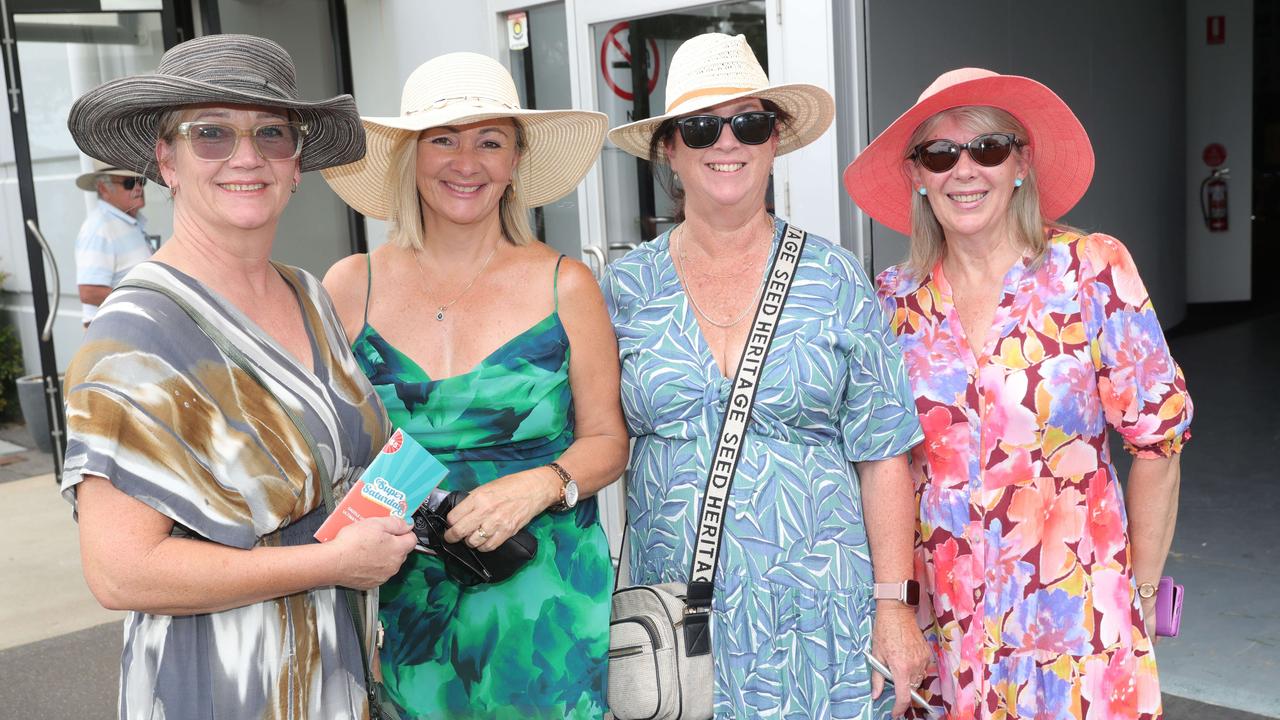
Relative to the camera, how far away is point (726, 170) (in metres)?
2.40

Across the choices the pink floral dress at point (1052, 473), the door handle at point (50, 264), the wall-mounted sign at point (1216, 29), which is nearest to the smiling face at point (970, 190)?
the pink floral dress at point (1052, 473)

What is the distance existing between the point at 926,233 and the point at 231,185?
1528 millimetres

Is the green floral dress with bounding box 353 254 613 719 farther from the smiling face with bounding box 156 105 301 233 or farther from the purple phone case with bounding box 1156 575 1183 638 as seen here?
the purple phone case with bounding box 1156 575 1183 638

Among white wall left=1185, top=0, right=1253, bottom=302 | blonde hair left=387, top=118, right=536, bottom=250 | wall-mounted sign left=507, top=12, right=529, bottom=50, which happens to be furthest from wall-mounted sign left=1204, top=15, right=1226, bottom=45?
blonde hair left=387, top=118, right=536, bottom=250

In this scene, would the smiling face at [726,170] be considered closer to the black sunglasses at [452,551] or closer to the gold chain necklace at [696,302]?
the gold chain necklace at [696,302]

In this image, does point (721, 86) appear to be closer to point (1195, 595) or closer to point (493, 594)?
point (493, 594)

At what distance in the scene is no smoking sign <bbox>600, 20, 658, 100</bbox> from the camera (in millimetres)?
4945

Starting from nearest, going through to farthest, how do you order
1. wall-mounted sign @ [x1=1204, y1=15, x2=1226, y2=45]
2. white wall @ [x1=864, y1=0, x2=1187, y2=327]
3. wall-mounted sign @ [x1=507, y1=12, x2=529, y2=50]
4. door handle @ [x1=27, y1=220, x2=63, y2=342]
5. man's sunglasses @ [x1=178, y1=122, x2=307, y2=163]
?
man's sunglasses @ [x1=178, y1=122, x2=307, y2=163] → white wall @ [x1=864, y1=0, x2=1187, y2=327] → wall-mounted sign @ [x1=507, y1=12, x2=529, y2=50] → door handle @ [x1=27, y1=220, x2=63, y2=342] → wall-mounted sign @ [x1=1204, y1=15, x2=1226, y2=45]

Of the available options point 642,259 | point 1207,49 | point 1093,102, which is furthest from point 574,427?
point 1207,49

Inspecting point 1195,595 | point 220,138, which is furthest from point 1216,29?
point 220,138

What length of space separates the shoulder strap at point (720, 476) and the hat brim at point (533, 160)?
0.70 m

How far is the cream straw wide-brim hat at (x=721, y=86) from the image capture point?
8.02ft

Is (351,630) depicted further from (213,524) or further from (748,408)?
(748,408)

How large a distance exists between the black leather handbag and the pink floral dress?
2.98 feet
